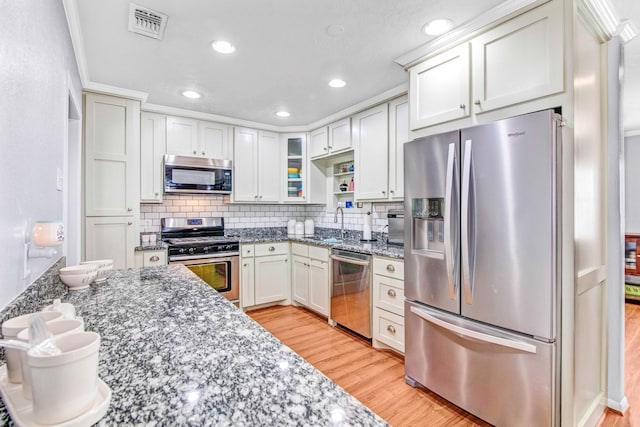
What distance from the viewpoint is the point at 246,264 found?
369 cm

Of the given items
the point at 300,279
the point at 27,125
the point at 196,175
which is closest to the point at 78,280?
the point at 27,125

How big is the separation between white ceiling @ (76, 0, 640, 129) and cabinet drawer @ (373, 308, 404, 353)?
6.61ft

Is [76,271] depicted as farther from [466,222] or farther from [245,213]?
[245,213]

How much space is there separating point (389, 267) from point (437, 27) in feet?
5.65

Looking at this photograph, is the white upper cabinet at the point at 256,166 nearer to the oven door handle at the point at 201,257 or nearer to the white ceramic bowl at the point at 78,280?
the oven door handle at the point at 201,257

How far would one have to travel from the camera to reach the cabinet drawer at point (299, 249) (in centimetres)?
367

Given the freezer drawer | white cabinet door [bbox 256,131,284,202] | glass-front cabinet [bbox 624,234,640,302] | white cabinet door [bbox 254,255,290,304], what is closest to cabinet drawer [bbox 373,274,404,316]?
the freezer drawer

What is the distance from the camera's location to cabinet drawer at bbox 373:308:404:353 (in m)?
2.51

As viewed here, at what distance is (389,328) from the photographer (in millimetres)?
2600

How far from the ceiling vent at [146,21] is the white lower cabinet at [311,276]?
2.32 metres

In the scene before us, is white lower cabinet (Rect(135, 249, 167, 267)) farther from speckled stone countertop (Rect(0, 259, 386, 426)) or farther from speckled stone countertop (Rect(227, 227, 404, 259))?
speckled stone countertop (Rect(0, 259, 386, 426))

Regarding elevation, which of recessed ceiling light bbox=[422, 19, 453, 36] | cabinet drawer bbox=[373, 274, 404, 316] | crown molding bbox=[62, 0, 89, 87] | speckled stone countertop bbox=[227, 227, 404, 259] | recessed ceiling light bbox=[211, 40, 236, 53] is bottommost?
cabinet drawer bbox=[373, 274, 404, 316]

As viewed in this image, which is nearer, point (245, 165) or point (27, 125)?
point (27, 125)

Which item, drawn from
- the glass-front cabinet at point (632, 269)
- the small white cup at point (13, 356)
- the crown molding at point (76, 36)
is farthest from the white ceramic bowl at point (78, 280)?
the glass-front cabinet at point (632, 269)
